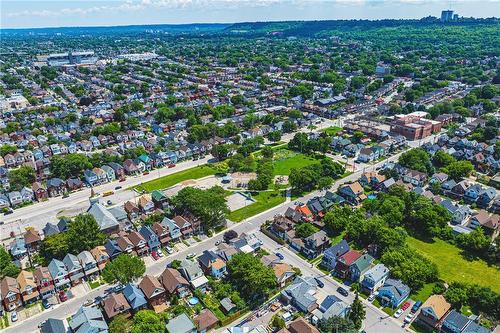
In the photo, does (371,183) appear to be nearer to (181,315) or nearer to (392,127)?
(392,127)

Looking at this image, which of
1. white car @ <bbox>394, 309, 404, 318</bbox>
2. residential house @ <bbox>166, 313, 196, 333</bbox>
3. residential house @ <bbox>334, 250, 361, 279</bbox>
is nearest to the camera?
residential house @ <bbox>166, 313, 196, 333</bbox>

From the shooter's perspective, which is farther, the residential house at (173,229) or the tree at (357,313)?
the residential house at (173,229)

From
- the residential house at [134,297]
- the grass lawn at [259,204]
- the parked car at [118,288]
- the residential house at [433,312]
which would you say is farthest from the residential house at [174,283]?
the residential house at [433,312]

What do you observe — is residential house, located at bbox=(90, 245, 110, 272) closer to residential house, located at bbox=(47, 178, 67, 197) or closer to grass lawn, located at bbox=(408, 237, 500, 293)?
residential house, located at bbox=(47, 178, 67, 197)

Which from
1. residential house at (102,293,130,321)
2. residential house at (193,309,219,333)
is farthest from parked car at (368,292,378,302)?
residential house at (102,293,130,321)

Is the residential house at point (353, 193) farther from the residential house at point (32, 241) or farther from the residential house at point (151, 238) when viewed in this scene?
the residential house at point (32, 241)

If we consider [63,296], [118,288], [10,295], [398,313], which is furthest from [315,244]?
[10,295]
